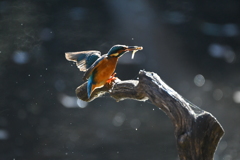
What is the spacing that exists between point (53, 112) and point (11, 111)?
536 mm

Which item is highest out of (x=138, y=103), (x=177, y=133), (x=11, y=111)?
(x=177, y=133)

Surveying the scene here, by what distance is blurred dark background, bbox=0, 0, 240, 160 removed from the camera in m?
4.56

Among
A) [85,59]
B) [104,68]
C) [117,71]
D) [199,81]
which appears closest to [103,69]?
[104,68]

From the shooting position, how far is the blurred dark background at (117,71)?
15.0ft

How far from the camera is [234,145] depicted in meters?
4.86

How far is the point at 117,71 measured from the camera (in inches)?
188

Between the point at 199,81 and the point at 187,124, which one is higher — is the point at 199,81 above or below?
below

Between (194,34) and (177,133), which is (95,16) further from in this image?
(177,133)

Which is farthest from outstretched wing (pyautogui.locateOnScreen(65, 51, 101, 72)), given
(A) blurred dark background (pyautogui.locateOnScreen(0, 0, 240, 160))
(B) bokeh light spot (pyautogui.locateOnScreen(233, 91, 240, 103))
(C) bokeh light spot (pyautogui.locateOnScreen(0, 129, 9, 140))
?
(B) bokeh light spot (pyautogui.locateOnScreen(233, 91, 240, 103))

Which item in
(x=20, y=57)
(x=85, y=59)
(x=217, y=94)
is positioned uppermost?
(x=85, y=59)

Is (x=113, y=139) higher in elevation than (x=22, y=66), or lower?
lower

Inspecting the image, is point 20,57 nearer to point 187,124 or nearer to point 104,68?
point 104,68

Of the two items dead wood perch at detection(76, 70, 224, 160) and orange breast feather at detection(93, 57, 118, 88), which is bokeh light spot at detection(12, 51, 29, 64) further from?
dead wood perch at detection(76, 70, 224, 160)

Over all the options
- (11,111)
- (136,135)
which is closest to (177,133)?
(136,135)
